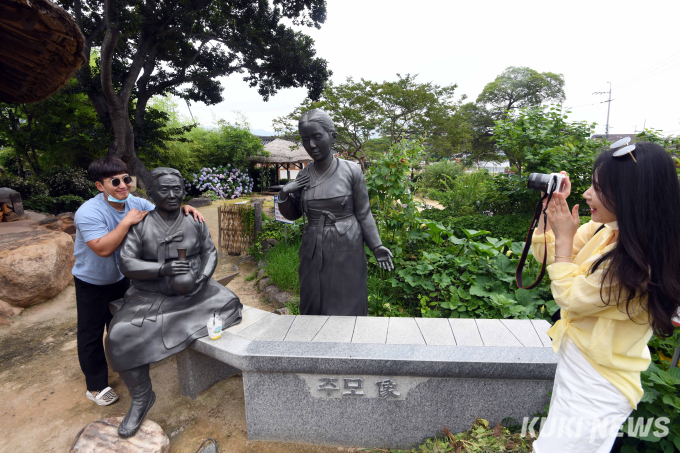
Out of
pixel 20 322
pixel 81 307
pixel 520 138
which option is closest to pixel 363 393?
pixel 81 307

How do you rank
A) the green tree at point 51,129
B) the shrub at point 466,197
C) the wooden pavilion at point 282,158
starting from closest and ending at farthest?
1. the shrub at point 466,197
2. the green tree at point 51,129
3. the wooden pavilion at point 282,158

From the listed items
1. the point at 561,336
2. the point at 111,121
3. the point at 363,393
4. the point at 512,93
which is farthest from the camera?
the point at 512,93

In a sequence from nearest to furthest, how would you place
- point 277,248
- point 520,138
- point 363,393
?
point 363,393 < point 277,248 < point 520,138

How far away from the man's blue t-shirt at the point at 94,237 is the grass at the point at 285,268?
2.38m

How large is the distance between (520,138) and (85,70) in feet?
36.1

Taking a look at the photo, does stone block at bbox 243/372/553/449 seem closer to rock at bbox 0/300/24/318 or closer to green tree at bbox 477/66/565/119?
rock at bbox 0/300/24/318

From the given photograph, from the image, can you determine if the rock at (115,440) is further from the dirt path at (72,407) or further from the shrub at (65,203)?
the shrub at (65,203)

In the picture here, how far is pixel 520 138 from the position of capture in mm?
6703

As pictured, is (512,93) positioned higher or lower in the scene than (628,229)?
higher

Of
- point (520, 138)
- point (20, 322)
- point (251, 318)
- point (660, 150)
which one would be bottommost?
point (20, 322)

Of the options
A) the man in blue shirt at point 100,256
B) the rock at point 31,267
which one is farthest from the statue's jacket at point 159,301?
the rock at point 31,267

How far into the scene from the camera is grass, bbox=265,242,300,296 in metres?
5.03

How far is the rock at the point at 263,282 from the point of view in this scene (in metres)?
5.45

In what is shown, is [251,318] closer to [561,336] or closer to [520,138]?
[561,336]
